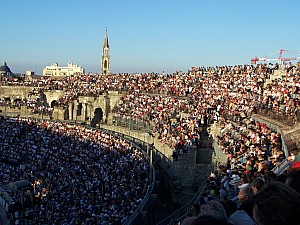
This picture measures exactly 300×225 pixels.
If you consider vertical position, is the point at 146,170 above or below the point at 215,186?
below

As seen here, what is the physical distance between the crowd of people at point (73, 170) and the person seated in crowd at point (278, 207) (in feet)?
42.7

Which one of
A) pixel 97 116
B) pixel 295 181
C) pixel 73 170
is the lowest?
pixel 73 170

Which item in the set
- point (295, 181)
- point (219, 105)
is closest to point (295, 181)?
point (295, 181)

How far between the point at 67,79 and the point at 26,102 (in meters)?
5.85

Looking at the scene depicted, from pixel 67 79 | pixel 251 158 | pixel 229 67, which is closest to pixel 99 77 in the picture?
pixel 67 79

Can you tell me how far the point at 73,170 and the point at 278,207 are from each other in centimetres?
2165

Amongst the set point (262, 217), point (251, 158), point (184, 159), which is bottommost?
point (184, 159)

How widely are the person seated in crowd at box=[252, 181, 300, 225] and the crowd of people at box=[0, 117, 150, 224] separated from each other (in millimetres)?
13026

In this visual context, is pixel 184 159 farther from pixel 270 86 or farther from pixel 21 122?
pixel 21 122

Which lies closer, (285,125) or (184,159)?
(285,125)

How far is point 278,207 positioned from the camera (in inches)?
99.5

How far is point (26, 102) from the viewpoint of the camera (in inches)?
1501

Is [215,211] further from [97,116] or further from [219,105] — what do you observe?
[97,116]

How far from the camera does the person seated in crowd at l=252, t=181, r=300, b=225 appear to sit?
2.52 m
